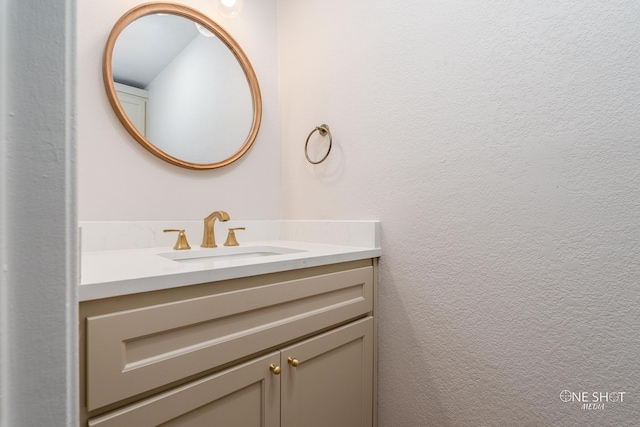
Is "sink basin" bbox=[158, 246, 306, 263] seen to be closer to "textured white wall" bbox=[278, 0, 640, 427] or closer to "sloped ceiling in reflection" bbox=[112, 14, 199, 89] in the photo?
"textured white wall" bbox=[278, 0, 640, 427]

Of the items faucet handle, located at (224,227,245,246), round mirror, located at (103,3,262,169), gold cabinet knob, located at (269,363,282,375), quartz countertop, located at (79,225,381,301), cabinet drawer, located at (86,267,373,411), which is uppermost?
round mirror, located at (103,3,262,169)

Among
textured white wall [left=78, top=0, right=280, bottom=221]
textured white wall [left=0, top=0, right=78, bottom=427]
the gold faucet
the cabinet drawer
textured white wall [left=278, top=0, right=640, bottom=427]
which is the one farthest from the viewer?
the gold faucet

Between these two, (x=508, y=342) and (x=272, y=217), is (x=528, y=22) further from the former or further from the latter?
(x=272, y=217)

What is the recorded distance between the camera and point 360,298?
1.07 metres

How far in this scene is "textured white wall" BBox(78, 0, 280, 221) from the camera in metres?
1.02

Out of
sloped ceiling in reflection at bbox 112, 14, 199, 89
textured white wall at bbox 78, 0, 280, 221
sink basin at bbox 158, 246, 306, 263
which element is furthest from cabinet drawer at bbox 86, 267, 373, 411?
sloped ceiling in reflection at bbox 112, 14, 199, 89

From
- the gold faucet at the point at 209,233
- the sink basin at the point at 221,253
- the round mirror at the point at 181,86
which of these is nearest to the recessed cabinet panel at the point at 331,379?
the sink basin at the point at 221,253

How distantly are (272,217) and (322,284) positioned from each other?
65 centimetres

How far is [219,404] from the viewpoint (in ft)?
2.32

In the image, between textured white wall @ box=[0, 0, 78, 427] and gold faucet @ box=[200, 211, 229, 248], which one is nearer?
textured white wall @ box=[0, 0, 78, 427]

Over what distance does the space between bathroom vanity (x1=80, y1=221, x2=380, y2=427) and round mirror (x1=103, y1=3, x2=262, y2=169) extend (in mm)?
439

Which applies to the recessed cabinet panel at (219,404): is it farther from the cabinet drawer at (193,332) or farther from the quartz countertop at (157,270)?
the quartz countertop at (157,270)

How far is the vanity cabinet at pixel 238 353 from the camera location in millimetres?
569

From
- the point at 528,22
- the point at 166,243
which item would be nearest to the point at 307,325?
the point at 166,243
